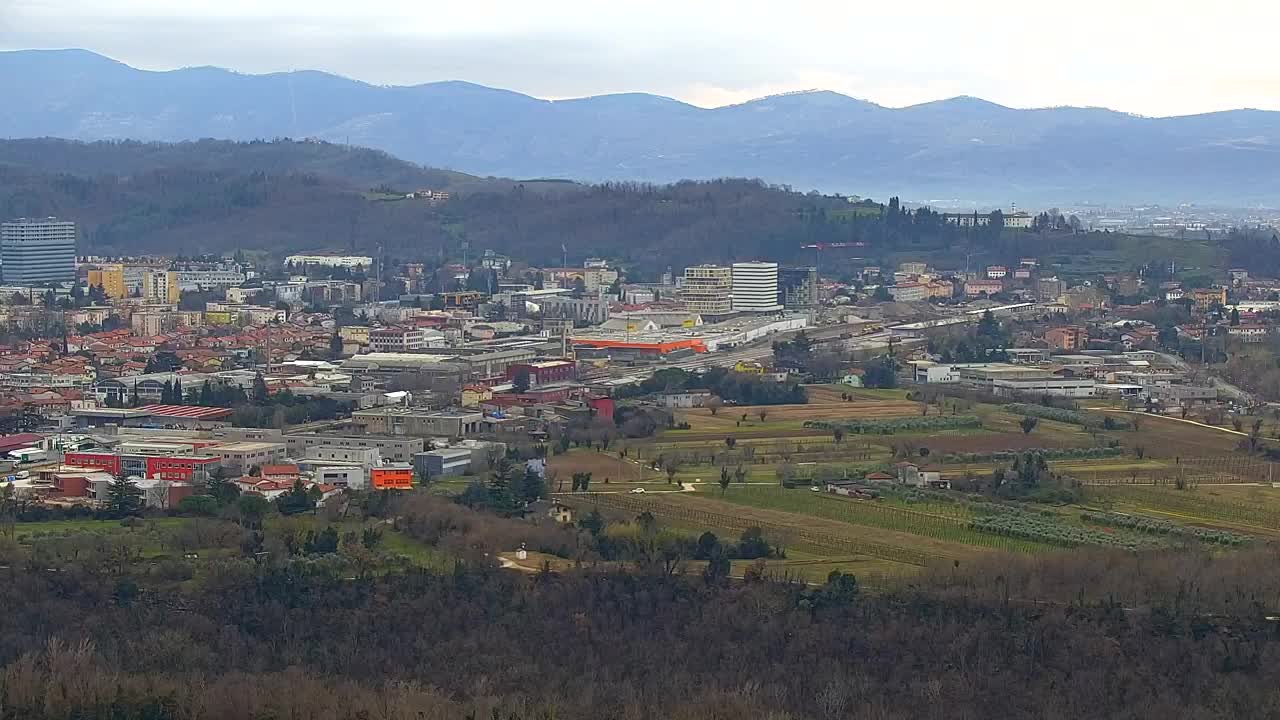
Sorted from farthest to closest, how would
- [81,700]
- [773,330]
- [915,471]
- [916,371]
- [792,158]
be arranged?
[792,158] < [773,330] < [916,371] < [915,471] < [81,700]

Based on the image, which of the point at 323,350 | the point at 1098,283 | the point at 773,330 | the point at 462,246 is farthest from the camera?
the point at 462,246

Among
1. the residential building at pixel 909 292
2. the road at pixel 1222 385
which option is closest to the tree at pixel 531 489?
the road at pixel 1222 385

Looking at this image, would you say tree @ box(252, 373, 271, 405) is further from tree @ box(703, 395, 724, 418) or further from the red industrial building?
tree @ box(703, 395, 724, 418)

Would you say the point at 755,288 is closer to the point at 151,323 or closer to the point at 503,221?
the point at 151,323

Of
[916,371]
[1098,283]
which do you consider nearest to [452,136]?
[1098,283]

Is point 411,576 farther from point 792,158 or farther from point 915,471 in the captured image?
point 792,158

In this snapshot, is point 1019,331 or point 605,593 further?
point 1019,331
